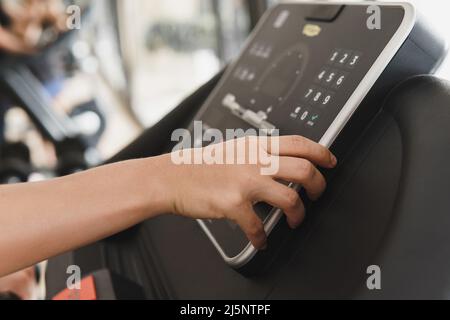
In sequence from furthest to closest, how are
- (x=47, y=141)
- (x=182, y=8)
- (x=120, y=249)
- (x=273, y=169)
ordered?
(x=182, y=8) → (x=47, y=141) → (x=120, y=249) → (x=273, y=169)

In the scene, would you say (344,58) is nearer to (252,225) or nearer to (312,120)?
(312,120)

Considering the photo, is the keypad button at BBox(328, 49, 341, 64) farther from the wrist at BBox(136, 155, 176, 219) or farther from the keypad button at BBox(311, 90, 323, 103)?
the wrist at BBox(136, 155, 176, 219)

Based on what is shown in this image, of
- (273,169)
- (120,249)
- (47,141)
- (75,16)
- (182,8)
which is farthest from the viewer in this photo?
(182,8)

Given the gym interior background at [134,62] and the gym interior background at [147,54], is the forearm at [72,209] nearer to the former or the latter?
the gym interior background at [134,62]

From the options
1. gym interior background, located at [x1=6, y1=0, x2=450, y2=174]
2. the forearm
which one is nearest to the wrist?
the forearm

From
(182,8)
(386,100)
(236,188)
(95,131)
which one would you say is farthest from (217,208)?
(182,8)

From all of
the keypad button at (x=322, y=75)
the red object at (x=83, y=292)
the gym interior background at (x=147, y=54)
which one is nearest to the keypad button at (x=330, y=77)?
the keypad button at (x=322, y=75)

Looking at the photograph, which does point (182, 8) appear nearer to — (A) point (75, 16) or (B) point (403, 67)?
(A) point (75, 16)

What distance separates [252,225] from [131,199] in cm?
11

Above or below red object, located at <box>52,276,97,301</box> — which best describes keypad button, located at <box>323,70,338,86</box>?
above

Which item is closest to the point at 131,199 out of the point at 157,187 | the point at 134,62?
the point at 157,187

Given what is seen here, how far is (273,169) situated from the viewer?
416 millimetres

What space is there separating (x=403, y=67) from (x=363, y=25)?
65mm

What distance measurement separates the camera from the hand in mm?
413
